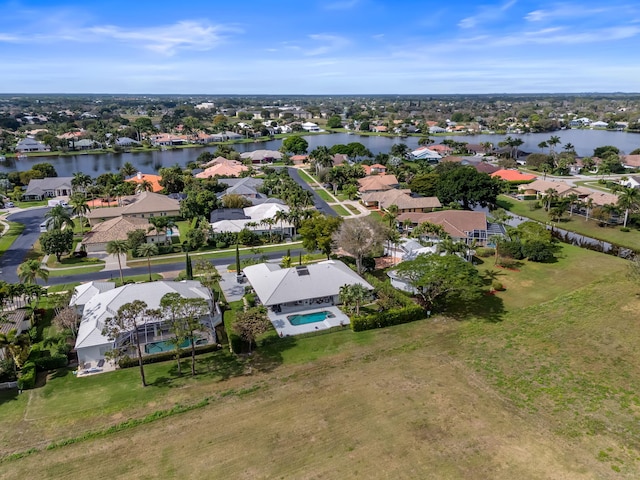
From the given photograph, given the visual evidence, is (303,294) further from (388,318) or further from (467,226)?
(467,226)

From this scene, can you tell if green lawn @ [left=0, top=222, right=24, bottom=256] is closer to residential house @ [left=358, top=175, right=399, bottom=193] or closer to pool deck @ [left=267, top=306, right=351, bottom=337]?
pool deck @ [left=267, top=306, right=351, bottom=337]

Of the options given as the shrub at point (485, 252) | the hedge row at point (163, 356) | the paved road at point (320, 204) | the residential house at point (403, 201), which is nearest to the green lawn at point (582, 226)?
the residential house at point (403, 201)

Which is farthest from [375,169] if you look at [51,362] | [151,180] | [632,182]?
[51,362]

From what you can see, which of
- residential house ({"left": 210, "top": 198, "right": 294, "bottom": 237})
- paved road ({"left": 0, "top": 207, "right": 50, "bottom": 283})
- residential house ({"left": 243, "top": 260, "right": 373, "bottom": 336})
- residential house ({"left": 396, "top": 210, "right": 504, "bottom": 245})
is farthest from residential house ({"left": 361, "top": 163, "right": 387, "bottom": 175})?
paved road ({"left": 0, "top": 207, "right": 50, "bottom": 283})

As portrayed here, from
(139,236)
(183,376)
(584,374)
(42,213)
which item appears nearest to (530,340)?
(584,374)

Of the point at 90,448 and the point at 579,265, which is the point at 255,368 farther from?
the point at 579,265

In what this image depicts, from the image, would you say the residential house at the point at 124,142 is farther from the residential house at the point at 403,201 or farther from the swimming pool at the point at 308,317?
the swimming pool at the point at 308,317

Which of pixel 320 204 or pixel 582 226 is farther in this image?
pixel 320 204
